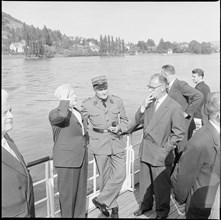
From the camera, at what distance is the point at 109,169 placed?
3375 millimetres

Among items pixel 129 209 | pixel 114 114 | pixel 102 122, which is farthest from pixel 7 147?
pixel 129 209

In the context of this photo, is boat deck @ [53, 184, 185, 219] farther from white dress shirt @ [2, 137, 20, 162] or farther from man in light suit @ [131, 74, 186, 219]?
white dress shirt @ [2, 137, 20, 162]

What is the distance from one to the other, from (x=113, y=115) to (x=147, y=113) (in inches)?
17.2

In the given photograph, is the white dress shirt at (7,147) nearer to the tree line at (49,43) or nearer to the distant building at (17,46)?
the tree line at (49,43)

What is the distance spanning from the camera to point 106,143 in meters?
3.30

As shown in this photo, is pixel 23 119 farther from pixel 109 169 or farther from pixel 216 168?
pixel 216 168

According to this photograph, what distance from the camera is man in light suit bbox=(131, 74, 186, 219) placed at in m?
2.89

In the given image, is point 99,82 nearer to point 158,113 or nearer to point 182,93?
point 158,113

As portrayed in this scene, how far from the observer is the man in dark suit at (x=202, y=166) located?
175 cm

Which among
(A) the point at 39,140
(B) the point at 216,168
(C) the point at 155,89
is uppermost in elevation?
(C) the point at 155,89

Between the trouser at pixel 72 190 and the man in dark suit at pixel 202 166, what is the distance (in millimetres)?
1354

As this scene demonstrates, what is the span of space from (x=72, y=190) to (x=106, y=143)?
2.05ft

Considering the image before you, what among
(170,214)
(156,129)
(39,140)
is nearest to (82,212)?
(170,214)

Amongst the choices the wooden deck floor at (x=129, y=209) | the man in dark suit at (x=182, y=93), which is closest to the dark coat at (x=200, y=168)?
the wooden deck floor at (x=129, y=209)
